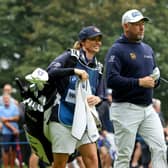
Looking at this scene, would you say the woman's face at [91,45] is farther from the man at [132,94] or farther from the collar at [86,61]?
the man at [132,94]

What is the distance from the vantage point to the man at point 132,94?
9008 millimetres

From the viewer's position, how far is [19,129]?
16625 mm

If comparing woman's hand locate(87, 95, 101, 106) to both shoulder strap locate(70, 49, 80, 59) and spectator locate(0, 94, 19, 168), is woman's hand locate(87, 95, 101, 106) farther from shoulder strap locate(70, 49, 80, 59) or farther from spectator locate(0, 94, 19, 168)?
spectator locate(0, 94, 19, 168)

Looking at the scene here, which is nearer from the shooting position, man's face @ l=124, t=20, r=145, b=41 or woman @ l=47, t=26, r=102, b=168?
woman @ l=47, t=26, r=102, b=168

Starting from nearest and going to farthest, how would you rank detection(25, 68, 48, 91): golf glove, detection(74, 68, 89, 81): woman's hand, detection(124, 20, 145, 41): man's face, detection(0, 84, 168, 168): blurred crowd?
1. detection(74, 68, 89, 81): woman's hand
2. detection(25, 68, 48, 91): golf glove
3. detection(124, 20, 145, 41): man's face
4. detection(0, 84, 168, 168): blurred crowd

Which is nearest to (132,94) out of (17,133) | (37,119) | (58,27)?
(37,119)

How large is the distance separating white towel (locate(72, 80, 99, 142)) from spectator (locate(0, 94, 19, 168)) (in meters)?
6.83

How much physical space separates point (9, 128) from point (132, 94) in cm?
680

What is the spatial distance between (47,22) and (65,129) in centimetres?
2015

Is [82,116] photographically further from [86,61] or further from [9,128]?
[9,128]

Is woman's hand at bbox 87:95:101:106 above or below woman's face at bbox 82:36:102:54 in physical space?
below

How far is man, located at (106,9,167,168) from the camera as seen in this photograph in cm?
901

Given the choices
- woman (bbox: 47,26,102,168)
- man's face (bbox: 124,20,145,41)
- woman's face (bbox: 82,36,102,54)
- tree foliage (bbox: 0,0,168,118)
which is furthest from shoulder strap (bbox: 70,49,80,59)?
tree foliage (bbox: 0,0,168,118)

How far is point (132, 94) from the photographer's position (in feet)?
29.7
